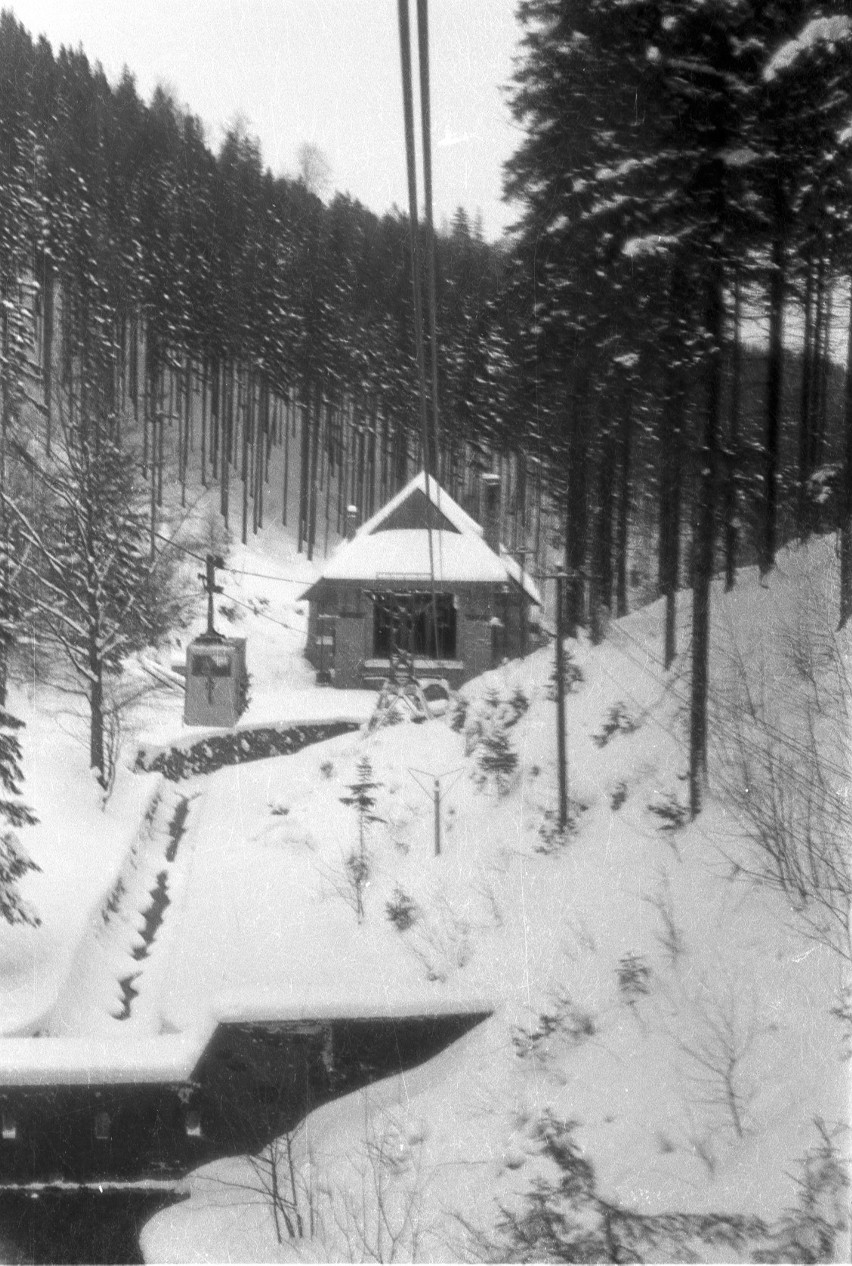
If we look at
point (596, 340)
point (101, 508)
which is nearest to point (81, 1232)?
point (596, 340)

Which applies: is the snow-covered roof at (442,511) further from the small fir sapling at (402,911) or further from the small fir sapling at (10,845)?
the small fir sapling at (10,845)

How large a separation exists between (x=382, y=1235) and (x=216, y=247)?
21189 mm

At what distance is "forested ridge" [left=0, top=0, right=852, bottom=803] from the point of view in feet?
29.6

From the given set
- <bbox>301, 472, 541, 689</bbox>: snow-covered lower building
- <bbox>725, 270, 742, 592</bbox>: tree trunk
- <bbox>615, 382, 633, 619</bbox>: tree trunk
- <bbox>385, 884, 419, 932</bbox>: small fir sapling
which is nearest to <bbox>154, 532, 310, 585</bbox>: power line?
<bbox>301, 472, 541, 689</bbox>: snow-covered lower building

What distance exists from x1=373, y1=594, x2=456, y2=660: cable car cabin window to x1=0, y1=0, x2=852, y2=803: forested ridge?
3083 mm

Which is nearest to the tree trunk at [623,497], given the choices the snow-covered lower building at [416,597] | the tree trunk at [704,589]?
the tree trunk at [704,589]

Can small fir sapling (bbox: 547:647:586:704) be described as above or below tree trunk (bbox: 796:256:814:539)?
below

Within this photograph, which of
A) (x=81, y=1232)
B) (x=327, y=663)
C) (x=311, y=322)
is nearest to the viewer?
(x=81, y=1232)

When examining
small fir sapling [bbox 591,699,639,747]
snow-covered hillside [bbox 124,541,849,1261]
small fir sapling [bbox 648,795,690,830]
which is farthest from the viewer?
small fir sapling [bbox 591,699,639,747]

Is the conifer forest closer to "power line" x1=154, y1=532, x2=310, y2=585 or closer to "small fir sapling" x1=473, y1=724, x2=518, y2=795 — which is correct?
"small fir sapling" x1=473, y1=724, x2=518, y2=795

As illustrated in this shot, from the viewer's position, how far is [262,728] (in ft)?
77.1

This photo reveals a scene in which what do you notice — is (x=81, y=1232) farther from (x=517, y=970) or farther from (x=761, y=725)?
(x=761, y=725)

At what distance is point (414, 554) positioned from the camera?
2623 centimetres

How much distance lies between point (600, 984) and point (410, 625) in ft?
57.2
